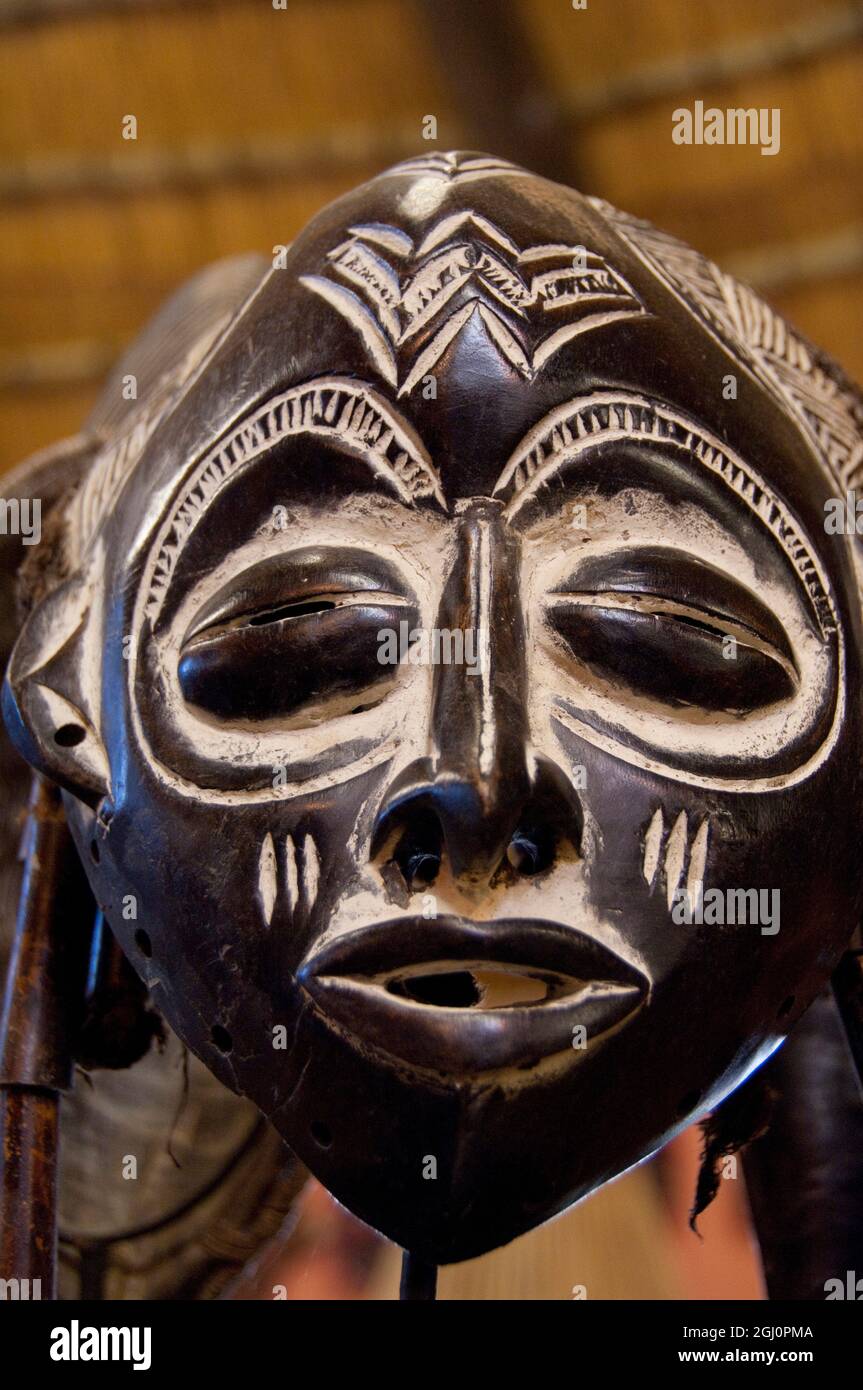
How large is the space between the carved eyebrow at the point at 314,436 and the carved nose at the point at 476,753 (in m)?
0.07

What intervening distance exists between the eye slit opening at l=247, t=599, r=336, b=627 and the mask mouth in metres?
0.23

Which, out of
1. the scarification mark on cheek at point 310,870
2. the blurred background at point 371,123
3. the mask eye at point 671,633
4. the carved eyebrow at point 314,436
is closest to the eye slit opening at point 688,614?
the mask eye at point 671,633

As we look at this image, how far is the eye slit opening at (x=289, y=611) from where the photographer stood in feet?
3.57

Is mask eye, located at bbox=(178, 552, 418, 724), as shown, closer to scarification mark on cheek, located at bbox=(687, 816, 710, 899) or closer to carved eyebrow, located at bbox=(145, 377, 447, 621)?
carved eyebrow, located at bbox=(145, 377, 447, 621)

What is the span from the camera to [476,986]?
40.1 inches

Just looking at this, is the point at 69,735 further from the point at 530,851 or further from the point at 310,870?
the point at 530,851

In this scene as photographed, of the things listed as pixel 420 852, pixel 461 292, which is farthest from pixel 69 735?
pixel 461 292

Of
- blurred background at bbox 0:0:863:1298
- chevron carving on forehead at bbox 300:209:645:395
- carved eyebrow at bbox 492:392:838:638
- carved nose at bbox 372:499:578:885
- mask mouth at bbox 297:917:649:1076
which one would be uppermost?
blurred background at bbox 0:0:863:1298

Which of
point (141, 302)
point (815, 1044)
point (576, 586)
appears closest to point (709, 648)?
Answer: point (576, 586)

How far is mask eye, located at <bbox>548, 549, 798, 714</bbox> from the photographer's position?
1.06 metres

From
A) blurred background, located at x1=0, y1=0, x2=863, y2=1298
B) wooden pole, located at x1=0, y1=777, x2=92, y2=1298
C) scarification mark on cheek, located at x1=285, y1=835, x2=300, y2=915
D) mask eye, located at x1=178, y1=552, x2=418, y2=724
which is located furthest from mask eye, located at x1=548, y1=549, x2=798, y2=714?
blurred background, located at x1=0, y1=0, x2=863, y2=1298

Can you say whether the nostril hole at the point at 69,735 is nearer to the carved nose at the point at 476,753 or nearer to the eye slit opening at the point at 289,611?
the eye slit opening at the point at 289,611

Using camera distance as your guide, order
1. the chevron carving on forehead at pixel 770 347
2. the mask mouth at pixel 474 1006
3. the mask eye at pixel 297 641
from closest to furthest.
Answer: the mask mouth at pixel 474 1006 < the mask eye at pixel 297 641 < the chevron carving on forehead at pixel 770 347

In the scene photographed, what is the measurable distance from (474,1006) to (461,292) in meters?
0.49
